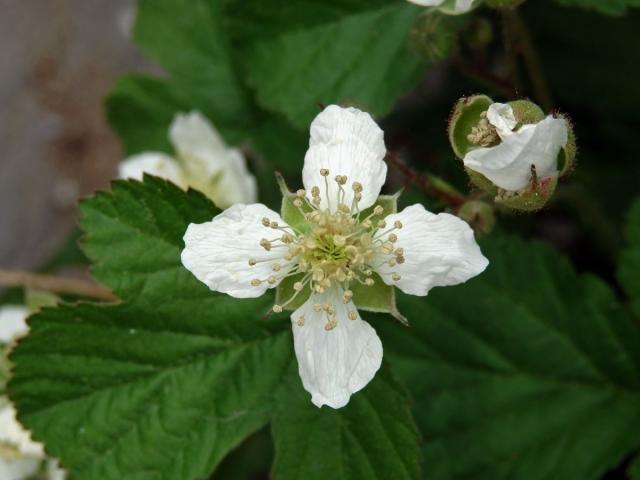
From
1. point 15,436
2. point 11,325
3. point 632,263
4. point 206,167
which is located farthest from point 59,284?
point 632,263

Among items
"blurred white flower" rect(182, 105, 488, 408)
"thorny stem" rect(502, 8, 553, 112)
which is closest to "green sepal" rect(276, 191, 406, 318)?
"blurred white flower" rect(182, 105, 488, 408)

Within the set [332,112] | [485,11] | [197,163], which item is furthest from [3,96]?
[332,112]

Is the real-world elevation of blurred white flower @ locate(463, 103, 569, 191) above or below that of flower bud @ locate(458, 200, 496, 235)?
above

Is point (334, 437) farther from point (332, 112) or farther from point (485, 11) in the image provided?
point (485, 11)

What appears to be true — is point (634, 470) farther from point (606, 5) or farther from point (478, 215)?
point (606, 5)

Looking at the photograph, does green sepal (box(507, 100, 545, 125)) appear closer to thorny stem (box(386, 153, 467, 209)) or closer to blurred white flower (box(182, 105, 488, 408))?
blurred white flower (box(182, 105, 488, 408))

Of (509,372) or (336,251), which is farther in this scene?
(509,372)
